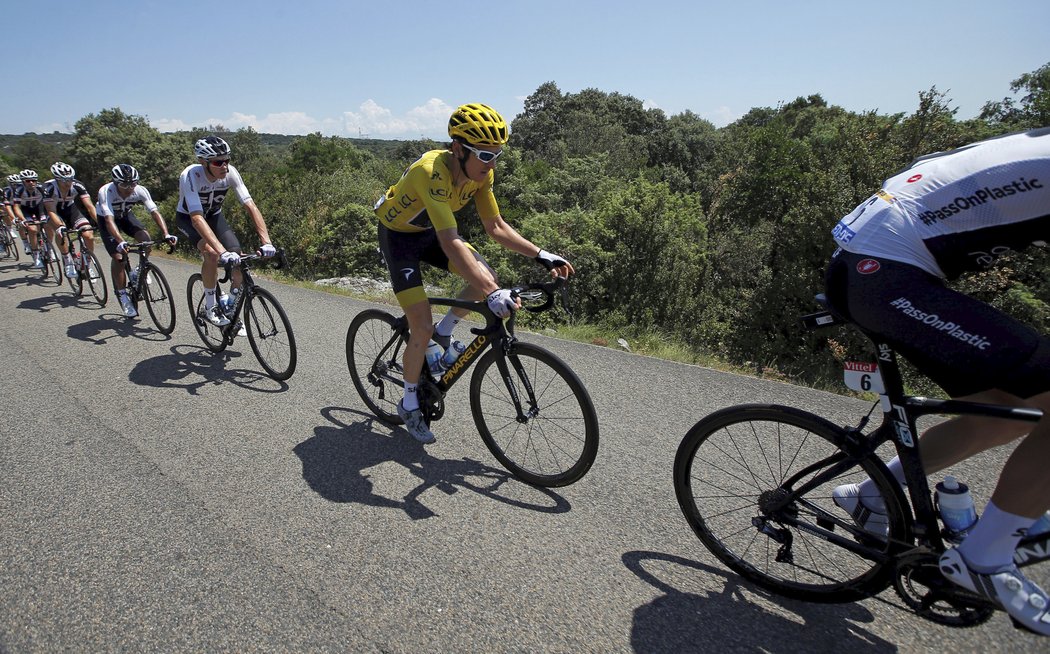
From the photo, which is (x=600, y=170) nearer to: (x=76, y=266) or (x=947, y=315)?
(x=76, y=266)

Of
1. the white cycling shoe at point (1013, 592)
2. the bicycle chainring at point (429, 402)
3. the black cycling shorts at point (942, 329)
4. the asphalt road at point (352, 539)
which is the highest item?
the black cycling shorts at point (942, 329)

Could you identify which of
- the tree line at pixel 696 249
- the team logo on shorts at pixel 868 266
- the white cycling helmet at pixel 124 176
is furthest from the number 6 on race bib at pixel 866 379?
the tree line at pixel 696 249

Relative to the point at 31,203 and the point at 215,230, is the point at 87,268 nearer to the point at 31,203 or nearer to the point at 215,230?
the point at 215,230

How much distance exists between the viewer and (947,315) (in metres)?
1.89

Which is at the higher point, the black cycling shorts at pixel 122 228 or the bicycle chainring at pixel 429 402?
the black cycling shorts at pixel 122 228

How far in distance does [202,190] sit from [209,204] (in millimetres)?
237

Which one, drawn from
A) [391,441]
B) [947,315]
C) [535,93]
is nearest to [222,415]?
[391,441]

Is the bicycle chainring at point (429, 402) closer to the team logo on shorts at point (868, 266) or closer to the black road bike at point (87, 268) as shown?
the team logo on shorts at point (868, 266)

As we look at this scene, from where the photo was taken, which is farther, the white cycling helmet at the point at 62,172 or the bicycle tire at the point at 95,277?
the white cycling helmet at the point at 62,172

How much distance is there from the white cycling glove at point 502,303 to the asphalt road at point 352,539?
1.15 meters

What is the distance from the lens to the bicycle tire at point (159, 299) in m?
6.41

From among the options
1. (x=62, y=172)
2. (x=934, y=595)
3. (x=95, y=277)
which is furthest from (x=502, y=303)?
(x=62, y=172)

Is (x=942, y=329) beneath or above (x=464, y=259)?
beneath

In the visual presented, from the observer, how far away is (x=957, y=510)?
2.03 m
